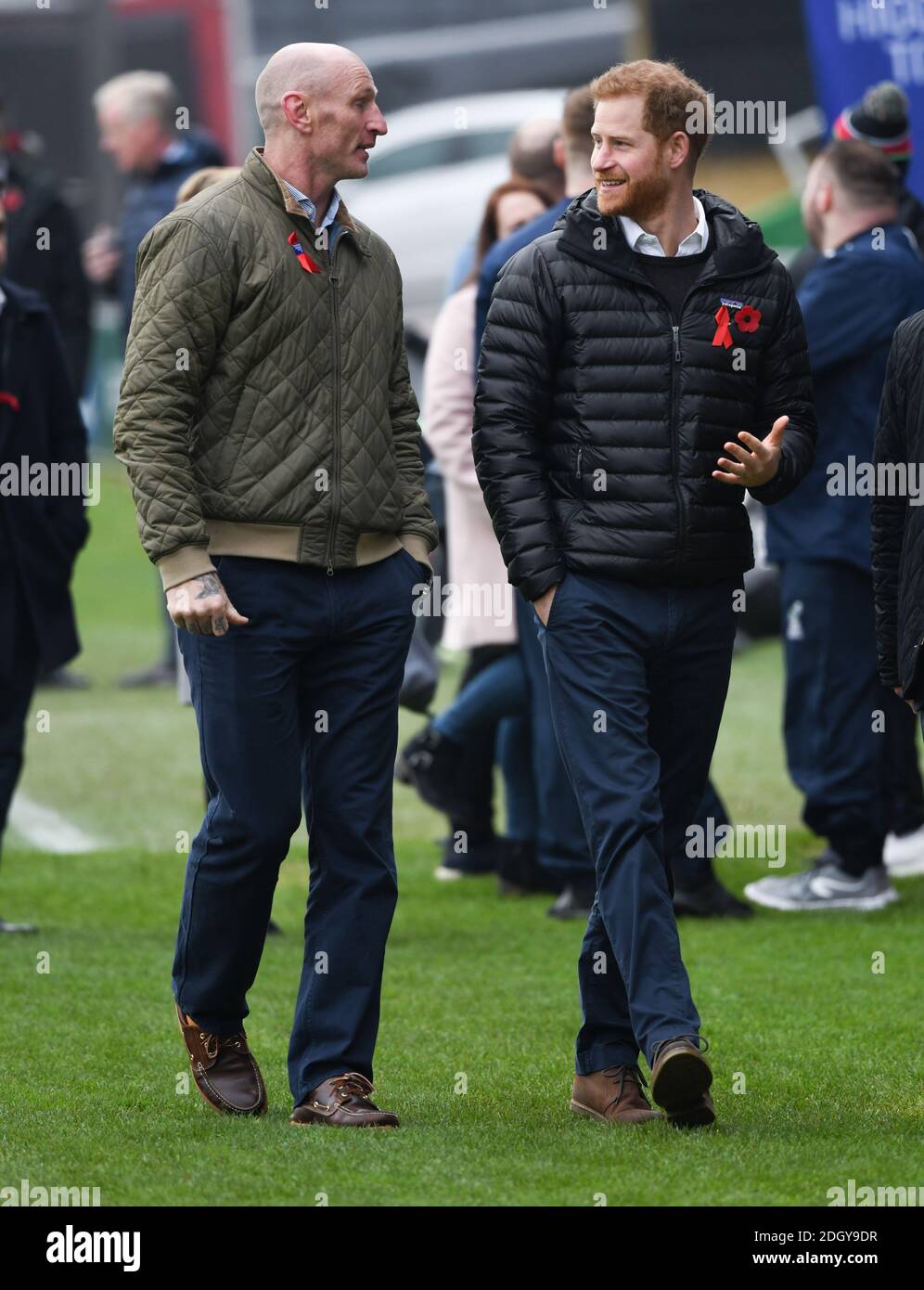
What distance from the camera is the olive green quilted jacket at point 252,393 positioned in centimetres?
488

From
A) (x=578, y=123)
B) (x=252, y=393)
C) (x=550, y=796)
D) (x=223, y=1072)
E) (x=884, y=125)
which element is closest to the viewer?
(x=252, y=393)

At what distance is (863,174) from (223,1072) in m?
4.04

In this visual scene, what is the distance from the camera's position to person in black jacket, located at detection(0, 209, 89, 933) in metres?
7.54

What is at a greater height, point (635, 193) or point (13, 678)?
point (635, 193)

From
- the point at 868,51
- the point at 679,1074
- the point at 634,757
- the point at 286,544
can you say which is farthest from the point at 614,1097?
the point at 868,51

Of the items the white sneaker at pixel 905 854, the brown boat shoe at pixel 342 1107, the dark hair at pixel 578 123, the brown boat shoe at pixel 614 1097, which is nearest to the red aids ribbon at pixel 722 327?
the brown boat shoe at pixel 614 1097

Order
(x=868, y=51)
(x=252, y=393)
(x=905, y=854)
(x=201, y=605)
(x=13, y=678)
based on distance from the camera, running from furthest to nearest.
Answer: (x=868, y=51)
(x=905, y=854)
(x=13, y=678)
(x=252, y=393)
(x=201, y=605)

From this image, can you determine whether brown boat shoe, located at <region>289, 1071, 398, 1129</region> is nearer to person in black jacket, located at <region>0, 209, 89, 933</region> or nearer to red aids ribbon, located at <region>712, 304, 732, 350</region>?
red aids ribbon, located at <region>712, 304, 732, 350</region>

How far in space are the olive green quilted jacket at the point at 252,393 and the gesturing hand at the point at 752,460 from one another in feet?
2.39

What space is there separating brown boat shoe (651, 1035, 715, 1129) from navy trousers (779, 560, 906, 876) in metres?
3.08

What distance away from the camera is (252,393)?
16.4 ft

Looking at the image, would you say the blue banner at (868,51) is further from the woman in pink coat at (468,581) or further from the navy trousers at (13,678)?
the navy trousers at (13,678)

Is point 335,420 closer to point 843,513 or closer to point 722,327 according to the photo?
point 722,327

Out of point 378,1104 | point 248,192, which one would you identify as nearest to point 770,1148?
point 378,1104
